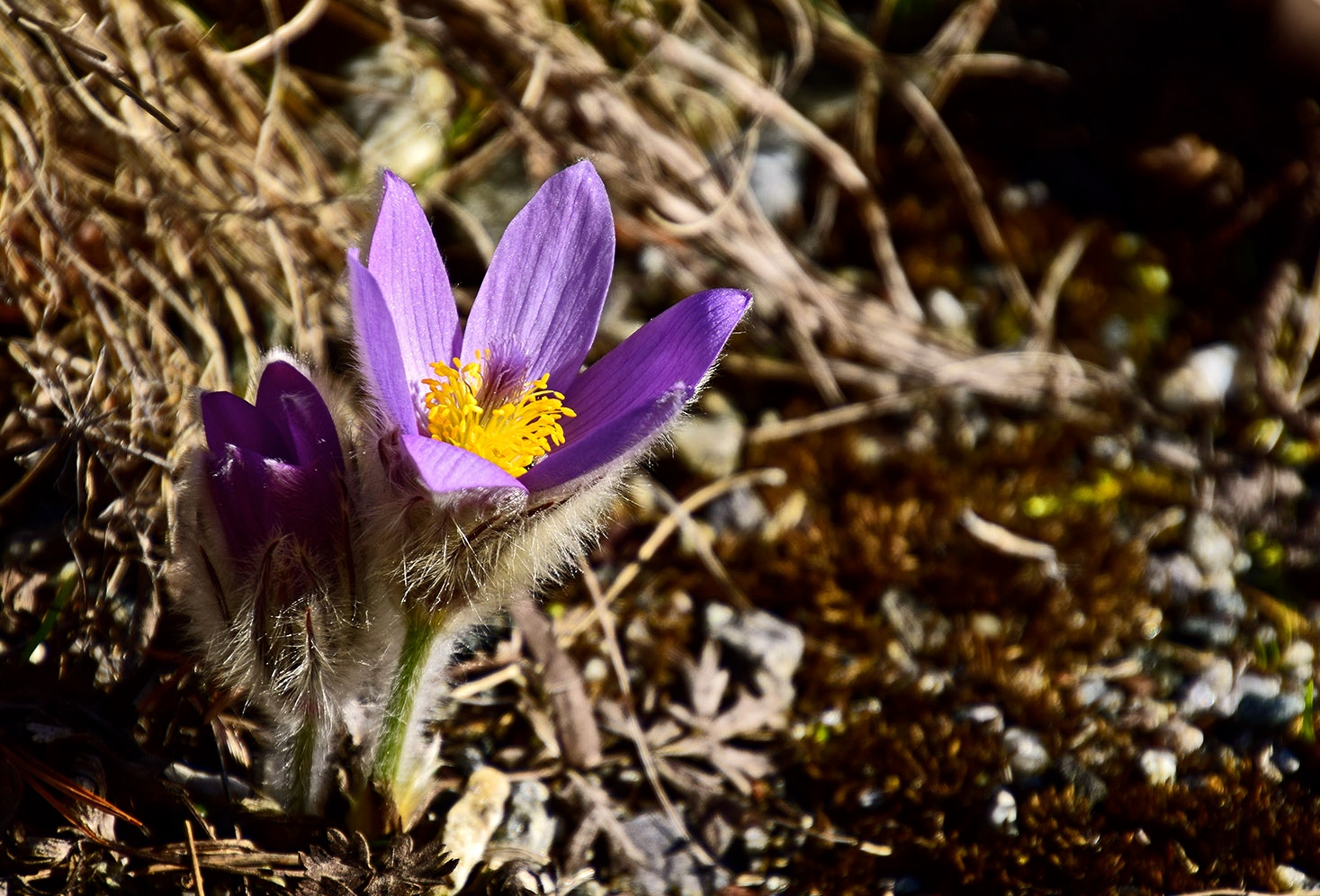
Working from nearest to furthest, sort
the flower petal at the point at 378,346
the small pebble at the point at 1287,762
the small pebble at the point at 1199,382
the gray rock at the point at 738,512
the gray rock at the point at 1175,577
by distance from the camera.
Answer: the flower petal at the point at 378,346 → the small pebble at the point at 1287,762 → the gray rock at the point at 1175,577 → the gray rock at the point at 738,512 → the small pebble at the point at 1199,382

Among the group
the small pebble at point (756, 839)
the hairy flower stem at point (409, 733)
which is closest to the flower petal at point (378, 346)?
the hairy flower stem at point (409, 733)

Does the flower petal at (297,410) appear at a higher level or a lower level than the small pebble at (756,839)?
higher

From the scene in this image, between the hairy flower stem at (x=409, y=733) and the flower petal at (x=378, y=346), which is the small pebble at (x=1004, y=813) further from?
the flower petal at (x=378, y=346)

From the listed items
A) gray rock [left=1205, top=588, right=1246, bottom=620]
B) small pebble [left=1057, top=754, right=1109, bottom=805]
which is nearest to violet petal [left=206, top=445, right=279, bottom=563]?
small pebble [left=1057, top=754, right=1109, bottom=805]

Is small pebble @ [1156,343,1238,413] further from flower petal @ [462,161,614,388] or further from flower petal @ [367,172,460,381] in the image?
flower petal @ [367,172,460,381]

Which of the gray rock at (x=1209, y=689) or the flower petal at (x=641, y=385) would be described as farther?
the gray rock at (x=1209, y=689)

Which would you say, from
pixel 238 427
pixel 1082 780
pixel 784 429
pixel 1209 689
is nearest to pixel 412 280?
pixel 238 427
